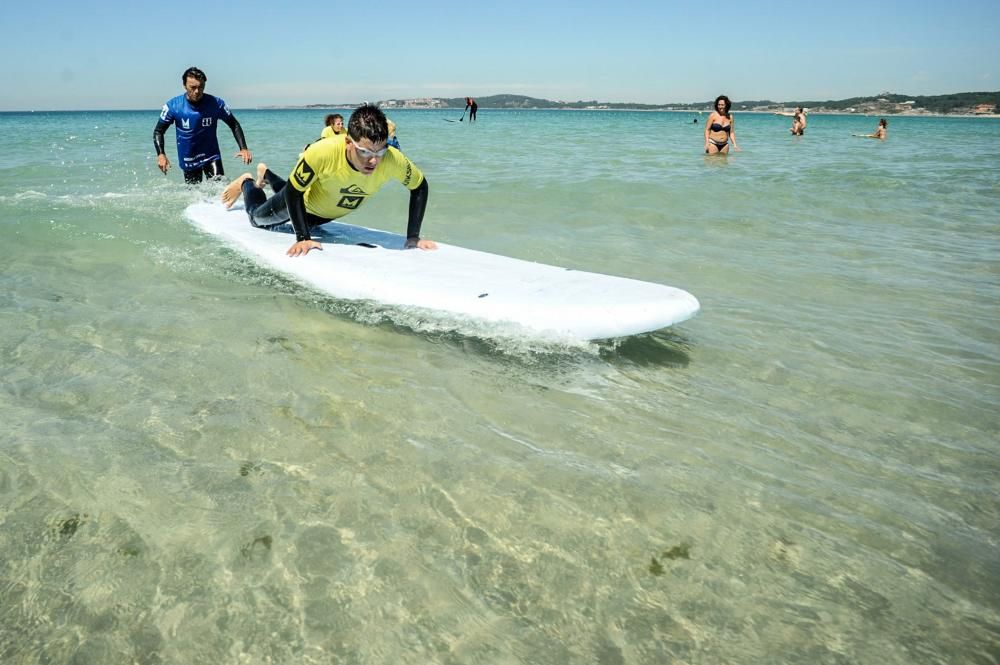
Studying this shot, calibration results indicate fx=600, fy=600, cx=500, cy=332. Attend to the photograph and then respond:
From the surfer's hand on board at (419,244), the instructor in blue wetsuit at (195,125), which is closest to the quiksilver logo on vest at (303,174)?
the surfer's hand on board at (419,244)

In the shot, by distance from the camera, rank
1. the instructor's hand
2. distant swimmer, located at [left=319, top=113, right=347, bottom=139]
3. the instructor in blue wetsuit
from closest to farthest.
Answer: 1. the instructor's hand
2. distant swimmer, located at [left=319, top=113, right=347, bottom=139]
3. the instructor in blue wetsuit

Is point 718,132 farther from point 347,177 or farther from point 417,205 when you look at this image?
point 347,177

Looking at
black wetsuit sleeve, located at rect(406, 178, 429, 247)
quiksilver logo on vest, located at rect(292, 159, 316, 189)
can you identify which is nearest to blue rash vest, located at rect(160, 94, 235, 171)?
quiksilver logo on vest, located at rect(292, 159, 316, 189)

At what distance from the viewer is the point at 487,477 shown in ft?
7.72

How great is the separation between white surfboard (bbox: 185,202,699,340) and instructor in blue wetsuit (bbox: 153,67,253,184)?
2.37m

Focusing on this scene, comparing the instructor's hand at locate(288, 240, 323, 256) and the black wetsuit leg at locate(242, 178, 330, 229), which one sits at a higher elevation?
the black wetsuit leg at locate(242, 178, 330, 229)

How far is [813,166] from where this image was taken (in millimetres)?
12867

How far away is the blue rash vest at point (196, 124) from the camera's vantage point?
687cm

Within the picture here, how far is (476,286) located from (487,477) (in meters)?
1.70

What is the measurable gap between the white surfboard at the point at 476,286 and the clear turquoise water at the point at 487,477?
15 centimetres

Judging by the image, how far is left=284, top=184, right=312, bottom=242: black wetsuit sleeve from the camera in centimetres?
453

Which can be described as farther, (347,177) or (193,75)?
(193,75)

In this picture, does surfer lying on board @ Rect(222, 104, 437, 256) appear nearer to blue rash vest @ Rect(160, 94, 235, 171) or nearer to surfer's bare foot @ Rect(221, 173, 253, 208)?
surfer's bare foot @ Rect(221, 173, 253, 208)

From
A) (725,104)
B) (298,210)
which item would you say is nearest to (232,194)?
(298,210)
